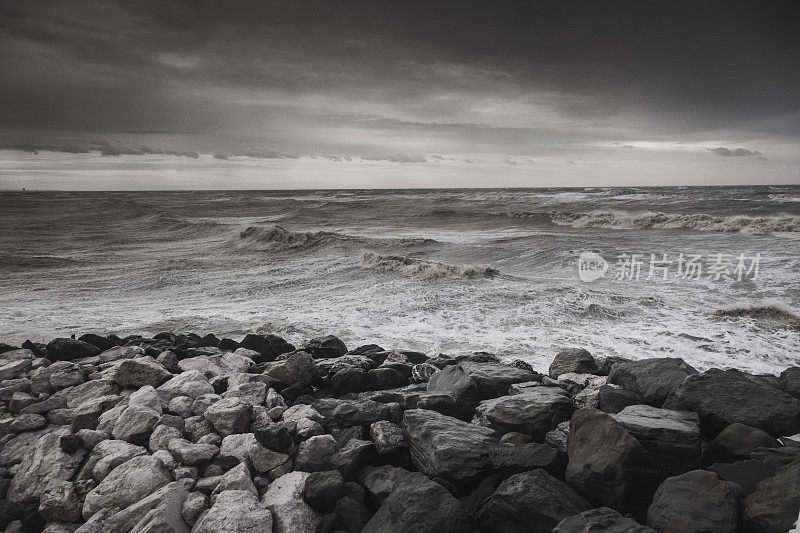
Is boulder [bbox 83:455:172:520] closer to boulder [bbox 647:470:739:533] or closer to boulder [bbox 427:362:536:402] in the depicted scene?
boulder [bbox 427:362:536:402]

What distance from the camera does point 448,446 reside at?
3.05 meters

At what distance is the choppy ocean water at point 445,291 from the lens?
7.20m

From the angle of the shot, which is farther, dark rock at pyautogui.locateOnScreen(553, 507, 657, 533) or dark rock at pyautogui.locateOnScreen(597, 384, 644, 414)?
dark rock at pyautogui.locateOnScreen(597, 384, 644, 414)

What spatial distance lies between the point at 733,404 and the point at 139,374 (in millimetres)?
5130

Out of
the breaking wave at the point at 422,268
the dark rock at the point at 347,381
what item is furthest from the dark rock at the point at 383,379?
the breaking wave at the point at 422,268

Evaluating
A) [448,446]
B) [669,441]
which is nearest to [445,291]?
[448,446]

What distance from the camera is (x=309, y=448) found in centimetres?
326

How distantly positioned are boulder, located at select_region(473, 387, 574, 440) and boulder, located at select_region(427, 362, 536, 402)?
0.35 metres

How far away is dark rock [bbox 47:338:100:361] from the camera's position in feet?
16.6

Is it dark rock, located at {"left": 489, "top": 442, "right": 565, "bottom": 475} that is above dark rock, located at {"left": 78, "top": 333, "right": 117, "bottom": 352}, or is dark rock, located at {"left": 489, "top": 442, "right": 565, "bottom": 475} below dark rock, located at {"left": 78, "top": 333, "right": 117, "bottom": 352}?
above

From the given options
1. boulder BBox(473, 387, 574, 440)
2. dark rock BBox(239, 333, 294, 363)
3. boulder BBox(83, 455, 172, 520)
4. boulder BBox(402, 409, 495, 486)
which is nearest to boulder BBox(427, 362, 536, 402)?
boulder BBox(473, 387, 574, 440)

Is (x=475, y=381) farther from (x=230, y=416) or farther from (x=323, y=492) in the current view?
(x=230, y=416)

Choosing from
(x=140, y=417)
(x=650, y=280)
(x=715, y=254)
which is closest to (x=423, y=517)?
(x=140, y=417)

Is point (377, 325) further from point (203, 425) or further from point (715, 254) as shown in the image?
point (715, 254)
